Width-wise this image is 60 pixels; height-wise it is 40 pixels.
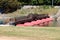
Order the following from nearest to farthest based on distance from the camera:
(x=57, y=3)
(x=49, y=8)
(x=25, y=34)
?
(x=25, y=34) < (x=49, y=8) < (x=57, y=3)

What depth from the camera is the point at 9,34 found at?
25.9 feet

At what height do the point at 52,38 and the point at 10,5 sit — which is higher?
the point at 52,38

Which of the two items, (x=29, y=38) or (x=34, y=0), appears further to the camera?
(x=34, y=0)

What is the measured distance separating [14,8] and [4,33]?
3419cm

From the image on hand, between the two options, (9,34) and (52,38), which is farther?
(9,34)

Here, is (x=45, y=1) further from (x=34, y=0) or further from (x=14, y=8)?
(x=14, y=8)

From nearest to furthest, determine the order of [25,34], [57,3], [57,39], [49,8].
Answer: [57,39], [25,34], [49,8], [57,3]

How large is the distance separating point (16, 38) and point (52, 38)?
1115 millimetres

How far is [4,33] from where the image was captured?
8148mm

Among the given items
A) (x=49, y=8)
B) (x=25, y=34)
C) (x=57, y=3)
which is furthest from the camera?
(x=57, y=3)

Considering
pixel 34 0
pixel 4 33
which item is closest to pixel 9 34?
pixel 4 33

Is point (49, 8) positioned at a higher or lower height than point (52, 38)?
lower

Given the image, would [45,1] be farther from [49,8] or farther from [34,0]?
[49,8]

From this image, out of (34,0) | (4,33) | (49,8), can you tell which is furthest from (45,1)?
(4,33)
